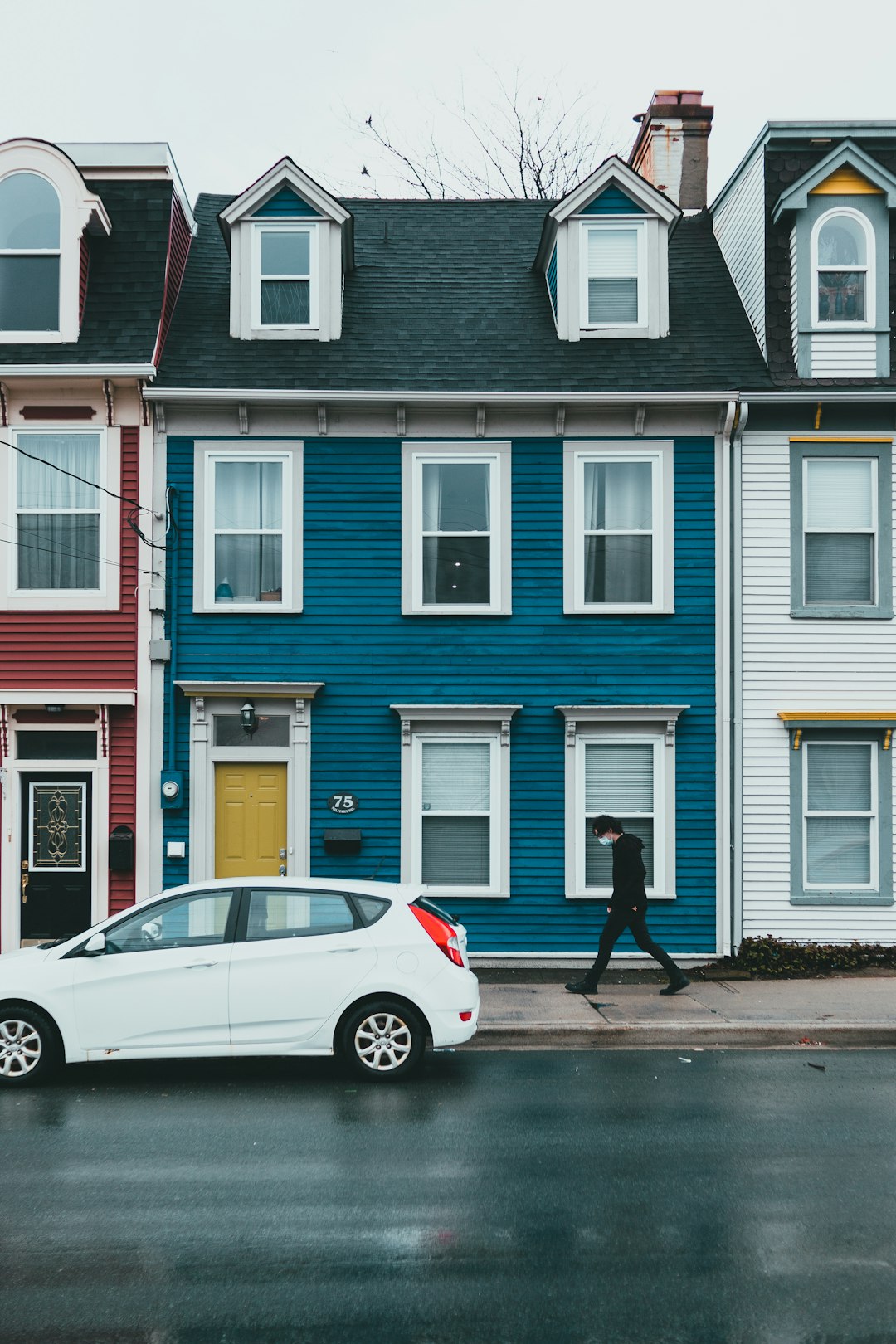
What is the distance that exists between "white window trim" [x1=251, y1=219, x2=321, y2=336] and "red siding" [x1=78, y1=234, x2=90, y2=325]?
6.22ft

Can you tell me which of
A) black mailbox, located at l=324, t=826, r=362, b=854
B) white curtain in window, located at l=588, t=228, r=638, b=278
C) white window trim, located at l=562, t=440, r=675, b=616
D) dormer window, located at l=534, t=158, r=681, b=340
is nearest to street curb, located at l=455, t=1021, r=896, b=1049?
black mailbox, located at l=324, t=826, r=362, b=854

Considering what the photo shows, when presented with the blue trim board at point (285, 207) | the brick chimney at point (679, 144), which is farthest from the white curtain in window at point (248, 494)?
the brick chimney at point (679, 144)

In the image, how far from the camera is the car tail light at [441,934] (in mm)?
8750

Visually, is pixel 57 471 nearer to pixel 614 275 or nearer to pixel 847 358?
pixel 614 275

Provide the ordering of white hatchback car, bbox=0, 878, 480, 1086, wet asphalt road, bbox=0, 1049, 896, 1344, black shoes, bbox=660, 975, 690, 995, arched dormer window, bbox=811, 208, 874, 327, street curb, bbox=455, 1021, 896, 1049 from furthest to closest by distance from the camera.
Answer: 1. arched dormer window, bbox=811, 208, 874, 327
2. black shoes, bbox=660, 975, 690, 995
3. street curb, bbox=455, 1021, 896, 1049
4. white hatchback car, bbox=0, 878, 480, 1086
5. wet asphalt road, bbox=0, 1049, 896, 1344

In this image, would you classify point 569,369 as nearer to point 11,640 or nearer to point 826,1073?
point 11,640

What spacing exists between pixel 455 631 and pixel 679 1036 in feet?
17.1

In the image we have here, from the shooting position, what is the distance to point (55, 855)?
13445 millimetres

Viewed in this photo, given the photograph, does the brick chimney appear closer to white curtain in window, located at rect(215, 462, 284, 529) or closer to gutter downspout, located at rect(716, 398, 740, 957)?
gutter downspout, located at rect(716, 398, 740, 957)

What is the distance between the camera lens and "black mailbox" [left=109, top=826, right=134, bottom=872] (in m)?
13.1

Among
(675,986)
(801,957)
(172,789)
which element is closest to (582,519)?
(675,986)

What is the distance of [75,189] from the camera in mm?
13664

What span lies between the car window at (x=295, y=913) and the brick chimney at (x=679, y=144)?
1289 centimetres

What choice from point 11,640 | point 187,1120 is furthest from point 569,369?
point 187,1120
